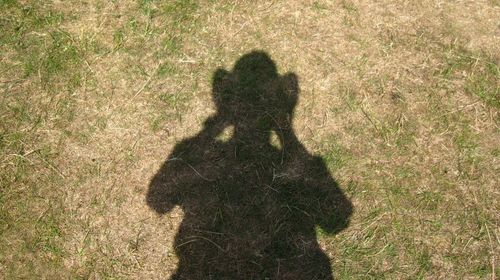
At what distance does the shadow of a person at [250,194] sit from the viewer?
4.11m

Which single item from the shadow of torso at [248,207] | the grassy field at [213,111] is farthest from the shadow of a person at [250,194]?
the grassy field at [213,111]

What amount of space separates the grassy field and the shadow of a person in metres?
0.13

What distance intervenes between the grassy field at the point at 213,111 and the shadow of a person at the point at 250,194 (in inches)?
5.1

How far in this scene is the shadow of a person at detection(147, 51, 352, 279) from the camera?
13.5ft

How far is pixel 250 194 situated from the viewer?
14.4 feet

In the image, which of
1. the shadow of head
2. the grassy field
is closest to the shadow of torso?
the grassy field

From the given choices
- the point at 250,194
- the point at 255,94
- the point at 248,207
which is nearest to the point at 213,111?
the point at 255,94

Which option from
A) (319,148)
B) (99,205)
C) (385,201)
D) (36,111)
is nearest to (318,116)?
(319,148)

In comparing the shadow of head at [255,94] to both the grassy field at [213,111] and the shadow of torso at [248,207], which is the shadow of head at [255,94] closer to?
the grassy field at [213,111]

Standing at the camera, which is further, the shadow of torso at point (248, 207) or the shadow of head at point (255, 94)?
the shadow of head at point (255, 94)

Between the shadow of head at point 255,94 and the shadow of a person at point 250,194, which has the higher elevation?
the shadow of head at point 255,94

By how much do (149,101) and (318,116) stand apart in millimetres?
1923

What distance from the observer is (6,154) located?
4.61 m

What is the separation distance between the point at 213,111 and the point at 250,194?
1062 millimetres
